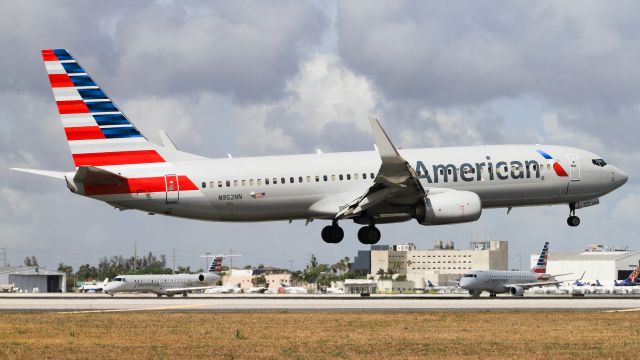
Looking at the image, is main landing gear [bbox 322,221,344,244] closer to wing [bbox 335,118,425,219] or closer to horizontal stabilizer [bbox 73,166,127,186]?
wing [bbox 335,118,425,219]

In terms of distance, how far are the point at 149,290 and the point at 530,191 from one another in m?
70.2

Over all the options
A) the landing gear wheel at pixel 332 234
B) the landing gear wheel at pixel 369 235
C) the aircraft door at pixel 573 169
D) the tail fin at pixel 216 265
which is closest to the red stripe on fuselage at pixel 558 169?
the aircraft door at pixel 573 169

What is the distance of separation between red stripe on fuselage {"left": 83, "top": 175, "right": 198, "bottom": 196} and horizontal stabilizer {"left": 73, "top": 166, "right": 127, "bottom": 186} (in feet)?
0.84

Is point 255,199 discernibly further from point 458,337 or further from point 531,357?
point 531,357

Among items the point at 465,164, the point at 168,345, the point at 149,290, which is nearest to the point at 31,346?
the point at 168,345

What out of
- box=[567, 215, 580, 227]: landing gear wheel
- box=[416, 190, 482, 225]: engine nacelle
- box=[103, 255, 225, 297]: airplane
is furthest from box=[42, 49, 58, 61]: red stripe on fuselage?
box=[103, 255, 225, 297]: airplane

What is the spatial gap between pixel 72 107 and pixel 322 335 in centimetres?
3150

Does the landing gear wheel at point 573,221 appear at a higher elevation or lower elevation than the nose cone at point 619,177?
lower

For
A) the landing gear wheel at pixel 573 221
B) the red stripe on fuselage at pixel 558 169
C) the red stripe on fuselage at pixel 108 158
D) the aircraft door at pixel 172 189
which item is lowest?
the landing gear wheel at pixel 573 221

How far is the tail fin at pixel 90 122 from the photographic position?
65.9 m

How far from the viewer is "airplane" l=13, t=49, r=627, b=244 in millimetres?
65188

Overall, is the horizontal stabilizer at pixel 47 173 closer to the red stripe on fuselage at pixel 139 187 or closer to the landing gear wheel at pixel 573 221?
the red stripe on fuselage at pixel 139 187

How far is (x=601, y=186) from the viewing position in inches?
2827

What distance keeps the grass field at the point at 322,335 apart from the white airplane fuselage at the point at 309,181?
12508 mm
